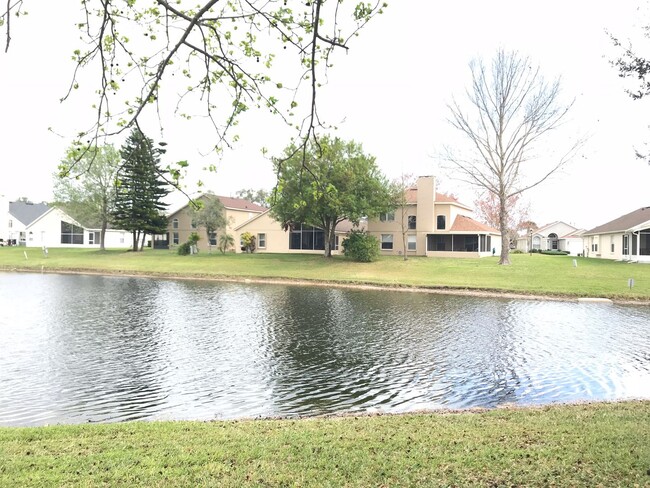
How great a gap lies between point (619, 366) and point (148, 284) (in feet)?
94.9

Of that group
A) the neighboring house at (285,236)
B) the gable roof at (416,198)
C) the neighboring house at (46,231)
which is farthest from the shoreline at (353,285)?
the neighboring house at (46,231)

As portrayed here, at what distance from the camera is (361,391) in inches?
403

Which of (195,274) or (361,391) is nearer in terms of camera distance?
(361,391)

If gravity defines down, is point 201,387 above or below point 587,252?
below

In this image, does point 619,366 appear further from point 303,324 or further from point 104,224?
point 104,224

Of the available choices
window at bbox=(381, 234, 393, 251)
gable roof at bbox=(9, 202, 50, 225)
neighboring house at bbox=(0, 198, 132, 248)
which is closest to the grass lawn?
window at bbox=(381, 234, 393, 251)

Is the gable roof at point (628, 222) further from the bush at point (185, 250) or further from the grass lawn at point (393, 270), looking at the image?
the bush at point (185, 250)

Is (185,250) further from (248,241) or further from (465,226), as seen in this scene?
(465,226)

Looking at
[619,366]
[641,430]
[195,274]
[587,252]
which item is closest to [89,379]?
[641,430]

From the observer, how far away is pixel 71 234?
71.2m

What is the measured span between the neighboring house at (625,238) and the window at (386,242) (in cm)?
2238

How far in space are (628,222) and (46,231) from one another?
3012 inches

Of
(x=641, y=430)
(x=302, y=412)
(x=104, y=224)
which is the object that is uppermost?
(x=104, y=224)

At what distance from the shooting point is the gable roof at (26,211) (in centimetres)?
7594
